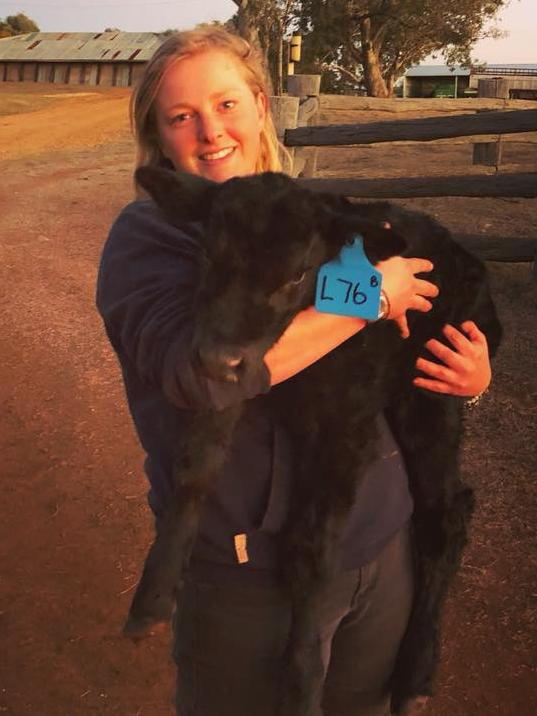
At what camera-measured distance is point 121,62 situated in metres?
34.0

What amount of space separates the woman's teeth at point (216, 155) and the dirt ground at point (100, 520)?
2192mm

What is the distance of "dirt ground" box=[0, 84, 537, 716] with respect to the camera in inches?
121

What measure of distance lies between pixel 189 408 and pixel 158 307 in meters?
0.22

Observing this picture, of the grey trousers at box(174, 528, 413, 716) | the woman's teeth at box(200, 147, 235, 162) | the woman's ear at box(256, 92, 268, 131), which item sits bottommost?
the grey trousers at box(174, 528, 413, 716)

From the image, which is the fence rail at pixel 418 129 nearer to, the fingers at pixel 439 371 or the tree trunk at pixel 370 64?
the fingers at pixel 439 371

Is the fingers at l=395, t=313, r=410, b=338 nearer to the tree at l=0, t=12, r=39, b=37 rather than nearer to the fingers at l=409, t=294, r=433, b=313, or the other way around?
the fingers at l=409, t=294, r=433, b=313

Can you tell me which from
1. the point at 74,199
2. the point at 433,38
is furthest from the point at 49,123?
the point at 433,38

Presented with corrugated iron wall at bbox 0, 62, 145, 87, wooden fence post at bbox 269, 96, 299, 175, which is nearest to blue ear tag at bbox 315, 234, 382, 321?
wooden fence post at bbox 269, 96, 299, 175

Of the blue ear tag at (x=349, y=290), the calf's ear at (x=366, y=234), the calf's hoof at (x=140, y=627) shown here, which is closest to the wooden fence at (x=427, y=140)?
the calf's ear at (x=366, y=234)

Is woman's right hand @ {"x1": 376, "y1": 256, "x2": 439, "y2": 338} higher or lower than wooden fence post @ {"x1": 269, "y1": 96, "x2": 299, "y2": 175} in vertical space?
lower

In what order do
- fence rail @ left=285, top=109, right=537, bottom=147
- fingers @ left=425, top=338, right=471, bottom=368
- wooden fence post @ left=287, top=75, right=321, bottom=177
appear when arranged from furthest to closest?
wooden fence post @ left=287, top=75, right=321, bottom=177
fence rail @ left=285, top=109, right=537, bottom=147
fingers @ left=425, top=338, right=471, bottom=368

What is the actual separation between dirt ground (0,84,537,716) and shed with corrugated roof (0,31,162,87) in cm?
2838

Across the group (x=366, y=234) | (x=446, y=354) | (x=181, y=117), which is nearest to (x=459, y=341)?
(x=446, y=354)

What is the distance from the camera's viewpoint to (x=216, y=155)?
190 centimetres
